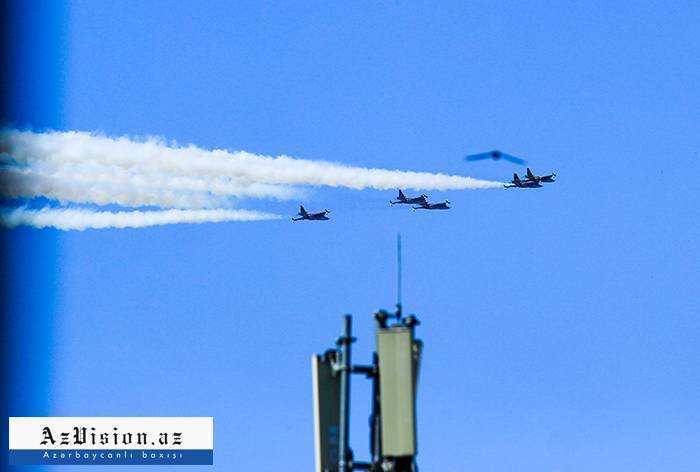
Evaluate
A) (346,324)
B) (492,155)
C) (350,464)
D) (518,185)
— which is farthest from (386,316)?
(518,185)

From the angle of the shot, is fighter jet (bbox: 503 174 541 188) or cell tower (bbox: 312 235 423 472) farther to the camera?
fighter jet (bbox: 503 174 541 188)

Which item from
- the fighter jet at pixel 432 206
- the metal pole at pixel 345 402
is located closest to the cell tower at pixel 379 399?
the metal pole at pixel 345 402

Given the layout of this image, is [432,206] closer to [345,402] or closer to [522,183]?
[522,183]

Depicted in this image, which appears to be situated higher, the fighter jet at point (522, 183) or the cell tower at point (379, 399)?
the fighter jet at point (522, 183)

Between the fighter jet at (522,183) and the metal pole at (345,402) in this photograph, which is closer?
the metal pole at (345,402)

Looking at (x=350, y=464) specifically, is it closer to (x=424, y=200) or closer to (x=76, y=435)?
(x=76, y=435)

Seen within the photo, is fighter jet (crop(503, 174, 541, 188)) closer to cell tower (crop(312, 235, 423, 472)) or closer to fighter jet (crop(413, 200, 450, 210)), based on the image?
fighter jet (crop(413, 200, 450, 210))

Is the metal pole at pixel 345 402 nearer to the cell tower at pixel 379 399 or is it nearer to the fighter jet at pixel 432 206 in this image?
the cell tower at pixel 379 399

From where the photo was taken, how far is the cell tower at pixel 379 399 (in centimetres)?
4250

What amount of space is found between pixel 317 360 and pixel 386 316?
2731mm

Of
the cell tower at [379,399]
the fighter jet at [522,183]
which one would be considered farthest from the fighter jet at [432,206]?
the cell tower at [379,399]

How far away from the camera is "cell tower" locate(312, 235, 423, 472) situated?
42500 mm

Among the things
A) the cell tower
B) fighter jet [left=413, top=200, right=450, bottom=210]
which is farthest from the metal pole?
fighter jet [left=413, top=200, right=450, bottom=210]

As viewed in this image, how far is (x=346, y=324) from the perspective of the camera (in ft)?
145
